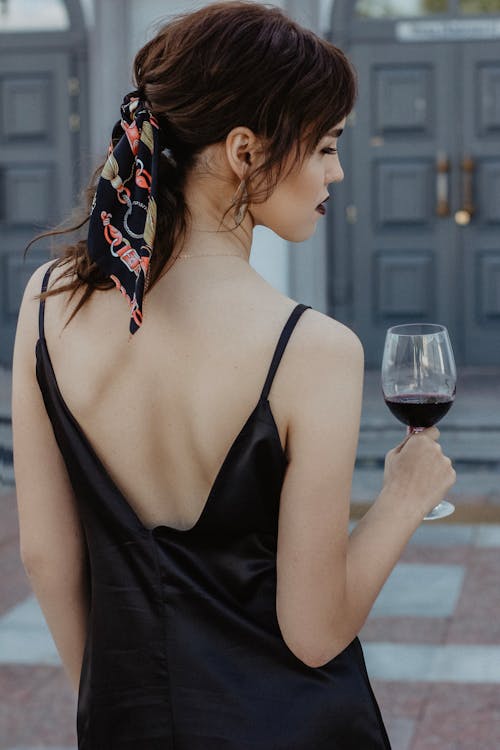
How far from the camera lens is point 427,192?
8.91 metres

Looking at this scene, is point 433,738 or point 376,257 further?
point 376,257

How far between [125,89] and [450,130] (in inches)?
95.0

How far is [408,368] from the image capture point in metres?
1.85

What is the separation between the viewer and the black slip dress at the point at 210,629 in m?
1.39

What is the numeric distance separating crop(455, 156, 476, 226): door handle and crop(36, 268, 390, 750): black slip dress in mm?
7652

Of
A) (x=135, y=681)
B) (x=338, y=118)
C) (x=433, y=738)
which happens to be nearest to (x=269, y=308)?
(x=338, y=118)

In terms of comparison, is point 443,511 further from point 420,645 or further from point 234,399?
point 420,645

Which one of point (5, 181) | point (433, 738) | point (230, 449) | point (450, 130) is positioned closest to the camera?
point (230, 449)

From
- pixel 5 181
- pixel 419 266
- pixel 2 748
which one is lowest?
pixel 2 748

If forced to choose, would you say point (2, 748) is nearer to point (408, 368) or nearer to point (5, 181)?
point (408, 368)

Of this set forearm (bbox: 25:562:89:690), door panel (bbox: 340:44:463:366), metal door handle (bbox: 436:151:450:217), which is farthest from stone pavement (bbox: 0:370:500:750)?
metal door handle (bbox: 436:151:450:217)

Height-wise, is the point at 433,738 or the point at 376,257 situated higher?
the point at 376,257

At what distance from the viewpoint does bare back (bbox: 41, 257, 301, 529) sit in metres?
1.34

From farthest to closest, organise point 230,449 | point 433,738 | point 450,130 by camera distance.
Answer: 1. point 450,130
2. point 433,738
3. point 230,449
